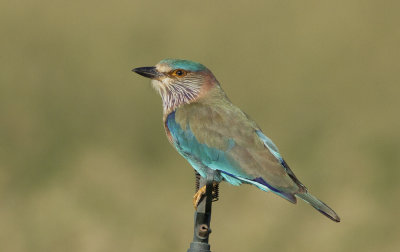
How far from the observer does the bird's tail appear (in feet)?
8.29

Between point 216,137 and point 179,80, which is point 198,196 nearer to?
point 216,137

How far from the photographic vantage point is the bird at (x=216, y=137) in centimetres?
270

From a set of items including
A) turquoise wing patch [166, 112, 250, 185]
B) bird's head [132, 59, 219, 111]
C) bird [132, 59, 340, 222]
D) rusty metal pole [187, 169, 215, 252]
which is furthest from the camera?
bird's head [132, 59, 219, 111]

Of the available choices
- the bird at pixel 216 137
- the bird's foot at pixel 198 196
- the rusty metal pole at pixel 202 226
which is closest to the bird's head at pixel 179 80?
the bird at pixel 216 137

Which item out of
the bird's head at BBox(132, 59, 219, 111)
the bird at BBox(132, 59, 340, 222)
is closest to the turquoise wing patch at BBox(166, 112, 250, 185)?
the bird at BBox(132, 59, 340, 222)

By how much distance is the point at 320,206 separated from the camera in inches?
101

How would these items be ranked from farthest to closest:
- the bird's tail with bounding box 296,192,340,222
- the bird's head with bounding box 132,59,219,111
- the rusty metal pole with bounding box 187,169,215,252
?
1. the bird's head with bounding box 132,59,219,111
2. the bird's tail with bounding box 296,192,340,222
3. the rusty metal pole with bounding box 187,169,215,252

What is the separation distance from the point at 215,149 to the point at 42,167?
Answer: 1.77 metres

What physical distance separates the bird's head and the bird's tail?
0.73m

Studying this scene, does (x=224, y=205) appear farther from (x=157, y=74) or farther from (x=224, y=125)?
(x=224, y=125)

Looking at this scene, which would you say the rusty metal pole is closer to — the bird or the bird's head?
the bird

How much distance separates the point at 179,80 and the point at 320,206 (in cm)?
90

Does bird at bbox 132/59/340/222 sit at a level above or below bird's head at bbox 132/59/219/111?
below

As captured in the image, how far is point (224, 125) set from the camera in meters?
2.89
